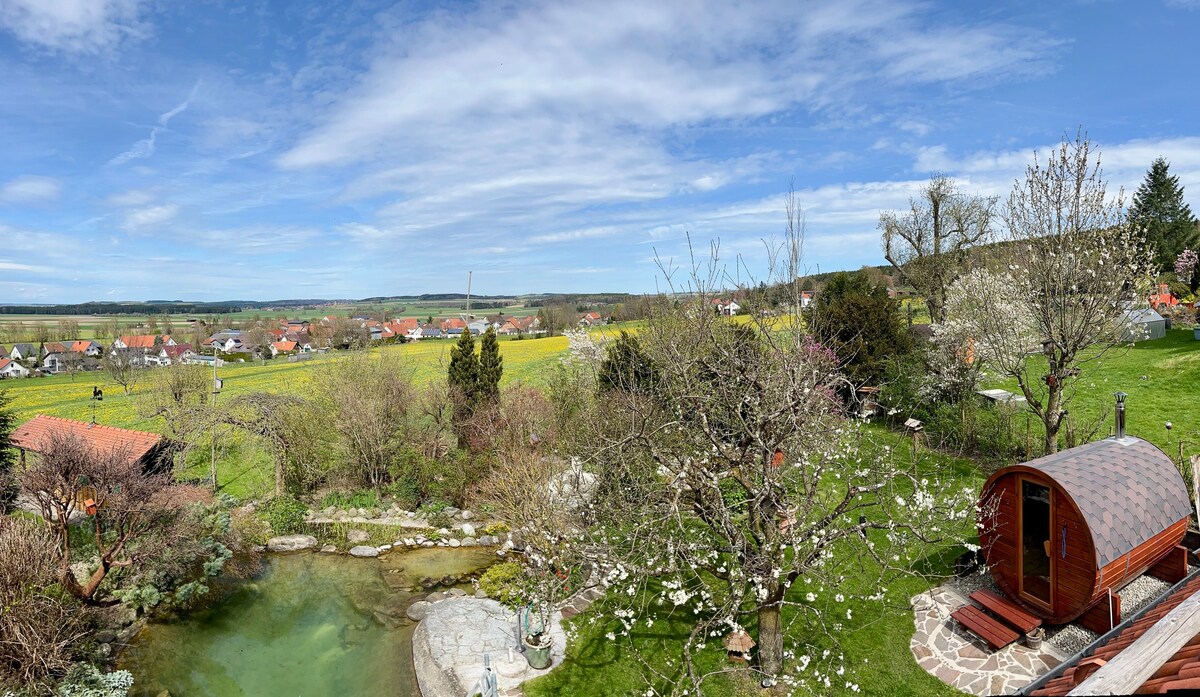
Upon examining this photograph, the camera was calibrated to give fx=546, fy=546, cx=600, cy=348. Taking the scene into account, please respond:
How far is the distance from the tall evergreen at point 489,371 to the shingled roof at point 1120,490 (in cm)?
1515

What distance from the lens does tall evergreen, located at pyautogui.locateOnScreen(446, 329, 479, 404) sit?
1919 centimetres

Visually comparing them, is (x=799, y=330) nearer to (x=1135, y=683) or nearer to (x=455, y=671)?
(x=1135, y=683)

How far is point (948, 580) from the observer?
9.25 metres

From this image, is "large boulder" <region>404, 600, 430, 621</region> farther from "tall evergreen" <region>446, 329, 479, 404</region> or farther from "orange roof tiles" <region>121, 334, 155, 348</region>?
"orange roof tiles" <region>121, 334, 155, 348</region>

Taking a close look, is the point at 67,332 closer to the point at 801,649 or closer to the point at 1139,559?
the point at 801,649

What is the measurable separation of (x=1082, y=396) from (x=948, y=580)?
12.0 m

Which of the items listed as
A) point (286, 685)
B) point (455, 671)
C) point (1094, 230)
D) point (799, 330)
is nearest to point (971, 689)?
point (799, 330)

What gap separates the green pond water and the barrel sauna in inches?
369

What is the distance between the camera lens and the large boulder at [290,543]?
47.9 feet

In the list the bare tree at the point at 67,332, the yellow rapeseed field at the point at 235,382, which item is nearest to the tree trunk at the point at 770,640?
the yellow rapeseed field at the point at 235,382

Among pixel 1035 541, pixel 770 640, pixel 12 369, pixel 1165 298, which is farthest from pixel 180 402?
pixel 12 369

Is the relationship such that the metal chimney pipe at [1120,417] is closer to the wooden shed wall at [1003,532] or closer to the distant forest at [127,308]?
the wooden shed wall at [1003,532]

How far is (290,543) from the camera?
14.7m

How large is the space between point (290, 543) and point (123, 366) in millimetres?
26786
